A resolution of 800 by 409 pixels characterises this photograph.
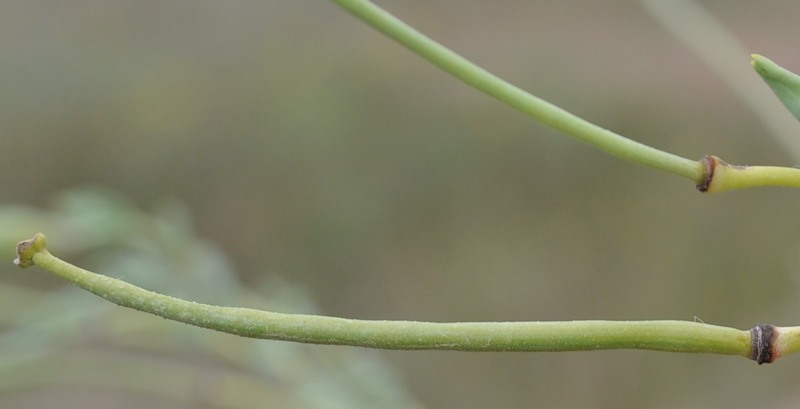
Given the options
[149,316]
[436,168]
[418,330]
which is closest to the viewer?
[418,330]

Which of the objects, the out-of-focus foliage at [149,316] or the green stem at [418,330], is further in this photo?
the out-of-focus foliage at [149,316]

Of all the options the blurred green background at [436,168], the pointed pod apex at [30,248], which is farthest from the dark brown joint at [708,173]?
the blurred green background at [436,168]

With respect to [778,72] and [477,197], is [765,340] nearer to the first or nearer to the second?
[778,72]

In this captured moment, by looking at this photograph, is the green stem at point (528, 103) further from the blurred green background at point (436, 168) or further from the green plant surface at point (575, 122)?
the blurred green background at point (436, 168)

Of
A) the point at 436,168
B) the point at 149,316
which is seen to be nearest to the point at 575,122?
the point at 149,316

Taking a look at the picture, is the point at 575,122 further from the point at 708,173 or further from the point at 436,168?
the point at 436,168

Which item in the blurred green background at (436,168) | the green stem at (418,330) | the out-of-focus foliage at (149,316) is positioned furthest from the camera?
the blurred green background at (436,168)
